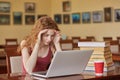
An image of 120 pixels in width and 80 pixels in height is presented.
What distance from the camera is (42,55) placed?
253cm

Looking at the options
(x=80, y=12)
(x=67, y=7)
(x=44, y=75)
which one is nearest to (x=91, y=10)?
(x=80, y=12)

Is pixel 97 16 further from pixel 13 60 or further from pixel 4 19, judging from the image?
pixel 13 60

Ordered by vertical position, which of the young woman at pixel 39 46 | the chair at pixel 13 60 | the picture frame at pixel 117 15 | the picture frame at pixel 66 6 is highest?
the picture frame at pixel 66 6

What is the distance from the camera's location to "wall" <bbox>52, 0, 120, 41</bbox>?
949 cm

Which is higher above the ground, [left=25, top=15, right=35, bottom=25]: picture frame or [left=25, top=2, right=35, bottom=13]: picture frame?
[left=25, top=2, right=35, bottom=13]: picture frame

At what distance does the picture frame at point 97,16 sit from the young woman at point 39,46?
297 inches

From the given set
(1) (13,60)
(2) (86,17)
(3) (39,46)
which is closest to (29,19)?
(2) (86,17)

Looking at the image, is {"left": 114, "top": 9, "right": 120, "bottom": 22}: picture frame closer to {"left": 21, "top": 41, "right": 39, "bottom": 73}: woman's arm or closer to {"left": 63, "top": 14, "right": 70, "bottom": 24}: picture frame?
{"left": 63, "top": 14, "right": 70, "bottom": 24}: picture frame

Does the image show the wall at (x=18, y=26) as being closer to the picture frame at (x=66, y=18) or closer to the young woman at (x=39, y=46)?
the picture frame at (x=66, y=18)

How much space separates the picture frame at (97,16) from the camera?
9984 mm

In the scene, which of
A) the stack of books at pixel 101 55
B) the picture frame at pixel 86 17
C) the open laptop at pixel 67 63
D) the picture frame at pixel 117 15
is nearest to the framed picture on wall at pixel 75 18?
the picture frame at pixel 86 17

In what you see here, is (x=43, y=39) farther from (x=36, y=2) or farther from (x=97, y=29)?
(x=36, y=2)

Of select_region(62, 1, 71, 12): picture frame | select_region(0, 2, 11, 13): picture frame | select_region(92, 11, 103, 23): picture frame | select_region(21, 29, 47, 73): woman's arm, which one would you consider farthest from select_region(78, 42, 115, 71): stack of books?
select_region(0, 2, 11, 13): picture frame

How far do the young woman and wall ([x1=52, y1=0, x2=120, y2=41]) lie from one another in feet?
23.1
